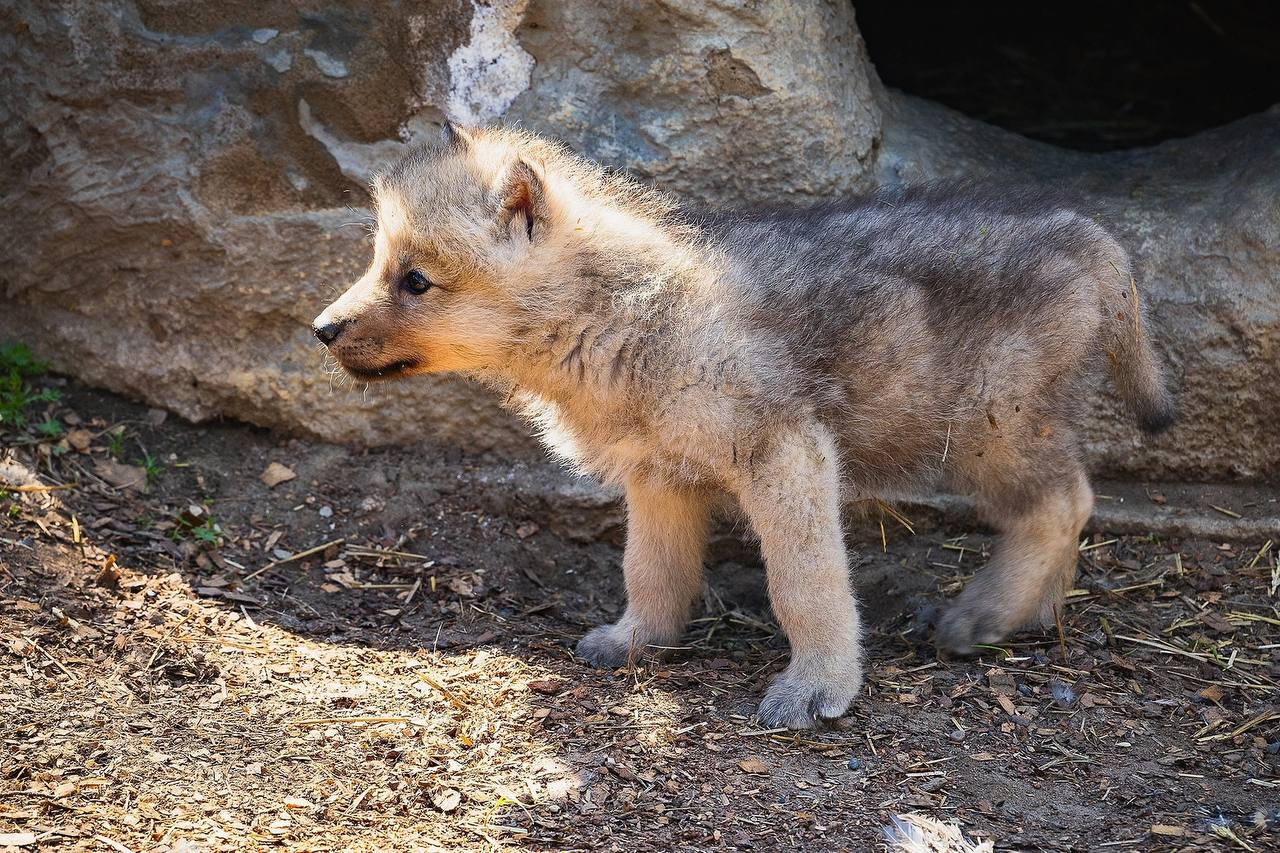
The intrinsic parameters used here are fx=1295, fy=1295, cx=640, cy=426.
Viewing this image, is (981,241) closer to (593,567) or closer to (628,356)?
(628,356)

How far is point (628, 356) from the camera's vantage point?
15.1 ft

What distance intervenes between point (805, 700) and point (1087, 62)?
6152 mm

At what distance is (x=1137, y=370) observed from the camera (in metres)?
5.27

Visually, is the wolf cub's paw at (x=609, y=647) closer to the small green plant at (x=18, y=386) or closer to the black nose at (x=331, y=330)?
the black nose at (x=331, y=330)

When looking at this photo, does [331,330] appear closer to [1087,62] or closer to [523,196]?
[523,196]

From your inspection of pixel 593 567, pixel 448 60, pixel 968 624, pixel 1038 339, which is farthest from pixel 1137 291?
pixel 448 60

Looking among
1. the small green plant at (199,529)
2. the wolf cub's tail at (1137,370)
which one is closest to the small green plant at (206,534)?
the small green plant at (199,529)

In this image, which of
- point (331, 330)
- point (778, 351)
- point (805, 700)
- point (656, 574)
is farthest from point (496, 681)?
point (778, 351)

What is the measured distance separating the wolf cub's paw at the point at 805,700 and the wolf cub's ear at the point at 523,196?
6.01ft

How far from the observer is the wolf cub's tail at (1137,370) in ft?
16.9

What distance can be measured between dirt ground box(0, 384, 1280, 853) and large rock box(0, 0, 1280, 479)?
15.9 inches

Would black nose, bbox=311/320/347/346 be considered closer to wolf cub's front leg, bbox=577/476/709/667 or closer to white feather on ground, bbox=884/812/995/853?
wolf cub's front leg, bbox=577/476/709/667

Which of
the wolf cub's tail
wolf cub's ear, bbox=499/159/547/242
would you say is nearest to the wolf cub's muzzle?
wolf cub's ear, bbox=499/159/547/242

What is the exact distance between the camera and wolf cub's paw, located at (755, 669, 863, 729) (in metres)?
4.46
